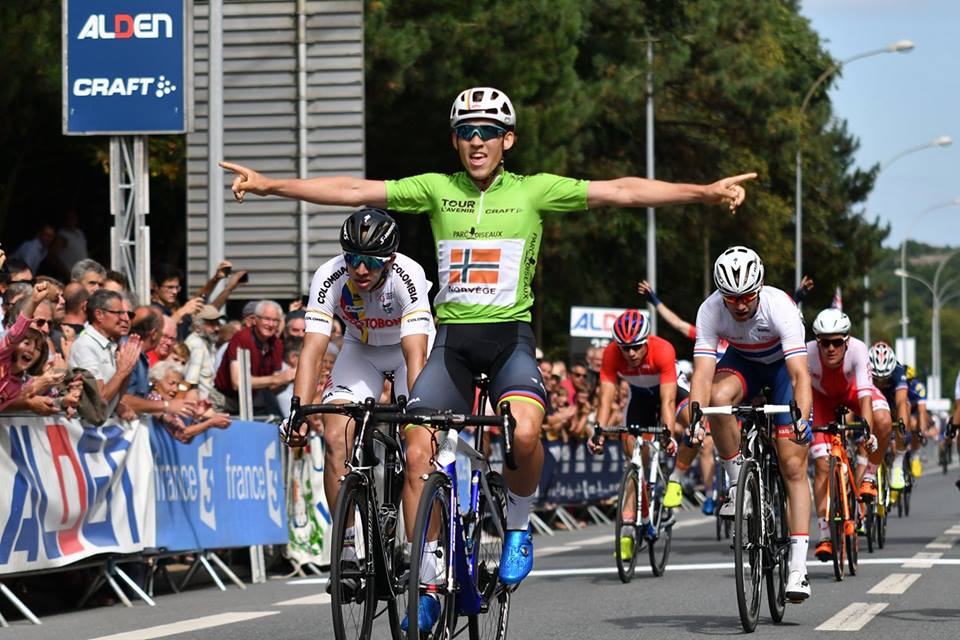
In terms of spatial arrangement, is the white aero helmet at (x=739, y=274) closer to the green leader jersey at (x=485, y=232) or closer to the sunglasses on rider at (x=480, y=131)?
the green leader jersey at (x=485, y=232)

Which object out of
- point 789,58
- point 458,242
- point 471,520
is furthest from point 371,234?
point 789,58

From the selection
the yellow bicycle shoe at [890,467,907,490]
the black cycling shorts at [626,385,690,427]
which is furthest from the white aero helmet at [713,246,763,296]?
the yellow bicycle shoe at [890,467,907,490]

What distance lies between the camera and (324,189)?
8.98 metres

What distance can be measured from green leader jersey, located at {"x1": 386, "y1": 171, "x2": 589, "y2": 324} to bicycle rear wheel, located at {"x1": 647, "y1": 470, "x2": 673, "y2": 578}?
255 inches

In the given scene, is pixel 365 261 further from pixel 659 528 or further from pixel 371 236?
pixel 659 528

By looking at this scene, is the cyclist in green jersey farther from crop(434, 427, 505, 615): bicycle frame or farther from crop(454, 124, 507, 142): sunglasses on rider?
crop(434, 427, 505, 615): bicycle frame

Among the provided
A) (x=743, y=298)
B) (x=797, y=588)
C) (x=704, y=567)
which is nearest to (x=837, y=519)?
(x=704, y=567)

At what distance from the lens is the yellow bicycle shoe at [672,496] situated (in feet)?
50.5

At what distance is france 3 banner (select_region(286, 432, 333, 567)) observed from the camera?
16016 mm

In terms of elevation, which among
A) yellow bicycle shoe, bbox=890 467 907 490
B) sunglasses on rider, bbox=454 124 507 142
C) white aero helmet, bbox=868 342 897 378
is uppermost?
sunglasses on rider, bbox=454 124 507 142

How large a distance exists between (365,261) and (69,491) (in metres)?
3.94

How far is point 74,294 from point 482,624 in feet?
21.2

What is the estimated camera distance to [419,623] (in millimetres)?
7895

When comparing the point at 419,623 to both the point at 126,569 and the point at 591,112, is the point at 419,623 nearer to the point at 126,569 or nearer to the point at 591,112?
the point at 126,569
